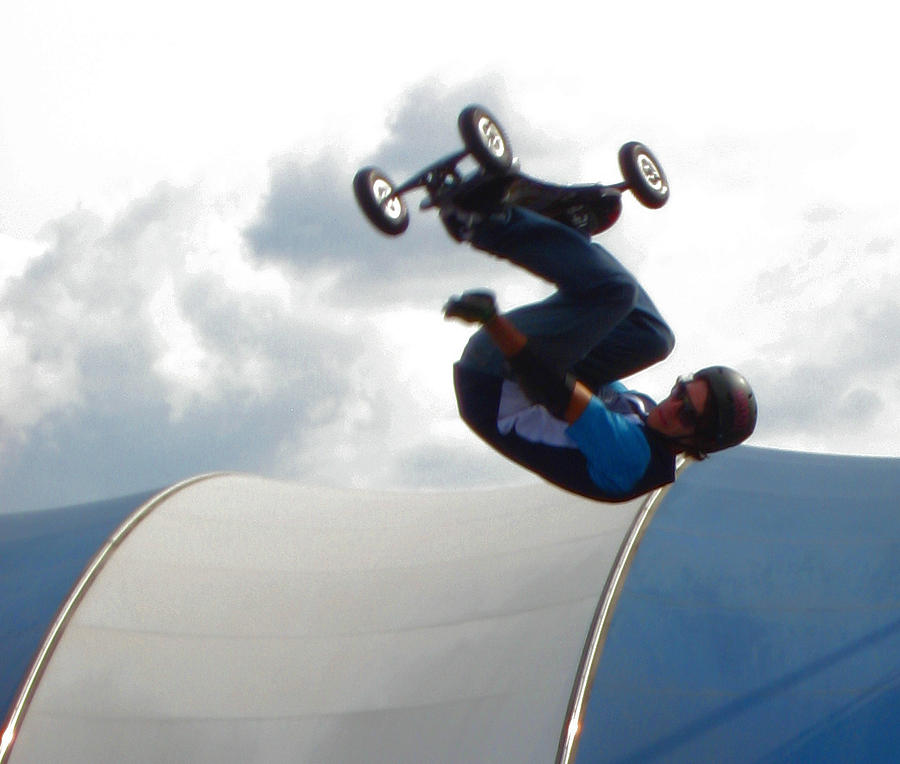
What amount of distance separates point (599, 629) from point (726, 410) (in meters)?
4.96

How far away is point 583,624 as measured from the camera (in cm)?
946

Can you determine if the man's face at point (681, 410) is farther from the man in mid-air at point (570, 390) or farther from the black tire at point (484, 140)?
the black tire at point (484, 140)

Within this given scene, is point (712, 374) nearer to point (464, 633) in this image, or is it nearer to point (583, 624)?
point (583, 624)

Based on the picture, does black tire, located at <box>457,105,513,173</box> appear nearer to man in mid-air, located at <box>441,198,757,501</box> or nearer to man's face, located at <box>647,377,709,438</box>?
man in mid-air, located at <box>441,198,757,501</box>

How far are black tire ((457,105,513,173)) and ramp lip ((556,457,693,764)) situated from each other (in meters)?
3.44

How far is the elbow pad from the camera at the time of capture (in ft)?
15.0

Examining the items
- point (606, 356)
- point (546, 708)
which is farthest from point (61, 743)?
point (606, 356)

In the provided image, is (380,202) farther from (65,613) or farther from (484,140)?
(65,613)

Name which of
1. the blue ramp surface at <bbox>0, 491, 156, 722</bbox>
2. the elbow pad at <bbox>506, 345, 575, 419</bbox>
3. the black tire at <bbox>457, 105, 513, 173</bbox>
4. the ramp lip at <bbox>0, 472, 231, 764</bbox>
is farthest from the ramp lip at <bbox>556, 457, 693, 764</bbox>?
the blue ramp surface at <bbox>0, 491, 156, 722</bbox>

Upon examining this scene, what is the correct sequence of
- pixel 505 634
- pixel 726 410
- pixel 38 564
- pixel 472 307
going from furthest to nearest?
pixel 38 564
pixel 505 634
pixel 726 410
pixel 472 307

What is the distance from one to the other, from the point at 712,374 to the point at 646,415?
1.26 ft

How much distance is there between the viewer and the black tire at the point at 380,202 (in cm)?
517

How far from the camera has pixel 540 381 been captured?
459cm

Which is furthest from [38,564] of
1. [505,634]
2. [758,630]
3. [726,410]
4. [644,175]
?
[726,410]
